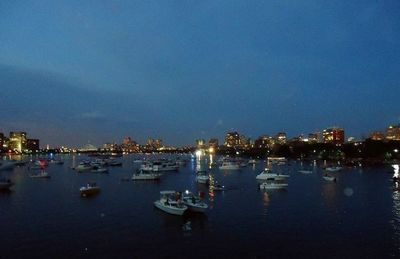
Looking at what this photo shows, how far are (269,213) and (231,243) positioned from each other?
49.0 feet

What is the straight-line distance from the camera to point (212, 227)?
43.8m

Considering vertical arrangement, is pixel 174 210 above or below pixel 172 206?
below

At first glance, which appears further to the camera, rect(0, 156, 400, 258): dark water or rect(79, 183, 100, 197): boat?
rect(79, 183, 100, 197): boat

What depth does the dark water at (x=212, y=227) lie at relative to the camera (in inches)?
1403

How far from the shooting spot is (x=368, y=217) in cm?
4944

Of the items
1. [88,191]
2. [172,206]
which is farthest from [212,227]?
[88,191]

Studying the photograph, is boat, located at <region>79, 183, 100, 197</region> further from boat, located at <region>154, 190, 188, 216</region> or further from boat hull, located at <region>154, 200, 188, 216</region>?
boat hull, located at <region>154, 200, 188, 216</region>

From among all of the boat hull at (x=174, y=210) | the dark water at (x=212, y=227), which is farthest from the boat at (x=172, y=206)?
the dark water at (x=212, y=227)

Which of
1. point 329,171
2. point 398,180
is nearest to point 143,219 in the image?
point 398,180

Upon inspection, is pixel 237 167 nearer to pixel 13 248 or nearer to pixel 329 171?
pixel 329 171

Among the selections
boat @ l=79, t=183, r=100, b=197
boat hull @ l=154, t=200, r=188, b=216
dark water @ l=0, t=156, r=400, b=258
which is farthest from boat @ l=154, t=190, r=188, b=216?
boat @ l=79, t=183, r=100, b=197

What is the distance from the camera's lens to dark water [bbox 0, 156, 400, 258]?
35625 millimetres

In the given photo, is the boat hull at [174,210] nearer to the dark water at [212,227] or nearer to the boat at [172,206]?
the boat at [172,206]

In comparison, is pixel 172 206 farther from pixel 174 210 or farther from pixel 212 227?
pixel 212 227
